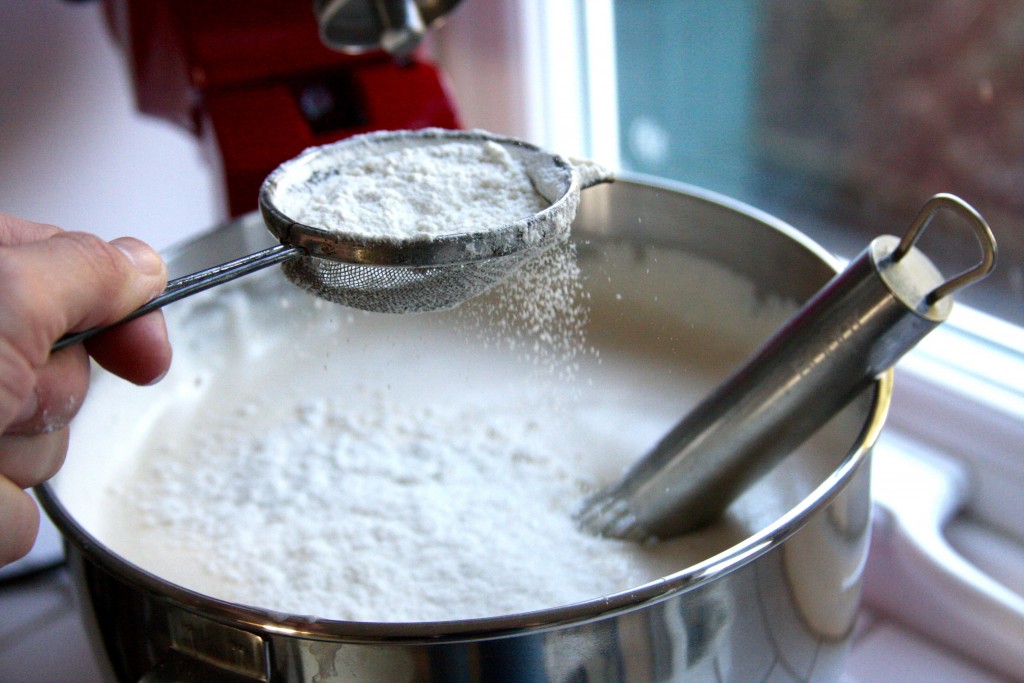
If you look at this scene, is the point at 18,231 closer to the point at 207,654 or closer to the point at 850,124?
the point at 207,654

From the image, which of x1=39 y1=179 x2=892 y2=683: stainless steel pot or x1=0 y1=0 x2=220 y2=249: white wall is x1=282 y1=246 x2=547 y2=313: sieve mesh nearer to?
x1=39 y1=179 x2=892 y2=683: stainless steel pot

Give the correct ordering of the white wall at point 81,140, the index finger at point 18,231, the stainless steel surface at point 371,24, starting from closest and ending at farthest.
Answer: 1. the index finger at point 18,231
2. the stainless steel surface at point 371,24
3. the white wall at point 81,140

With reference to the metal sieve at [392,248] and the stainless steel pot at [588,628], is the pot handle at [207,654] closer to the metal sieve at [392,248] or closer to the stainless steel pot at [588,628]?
the stainless steel pot at [588,628]

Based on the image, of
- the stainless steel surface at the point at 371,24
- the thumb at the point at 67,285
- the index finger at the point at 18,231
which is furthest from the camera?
the stainless steel surface at the point at 371,24

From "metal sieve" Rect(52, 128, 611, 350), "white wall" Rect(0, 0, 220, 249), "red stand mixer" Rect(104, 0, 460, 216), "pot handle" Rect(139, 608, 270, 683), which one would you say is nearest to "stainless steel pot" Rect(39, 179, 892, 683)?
"pot handle" Rect(139, 608, 270, 683)

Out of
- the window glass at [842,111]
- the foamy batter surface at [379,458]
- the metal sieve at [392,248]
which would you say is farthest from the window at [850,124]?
the metal sieve at [392,248]

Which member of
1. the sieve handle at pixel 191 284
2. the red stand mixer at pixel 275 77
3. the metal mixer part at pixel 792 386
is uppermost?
the sieve handle at pixel 191 284

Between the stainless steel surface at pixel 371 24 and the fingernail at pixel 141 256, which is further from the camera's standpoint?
the stainless steel surface at pixel 371 24

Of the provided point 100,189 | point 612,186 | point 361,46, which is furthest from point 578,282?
point 100,189
